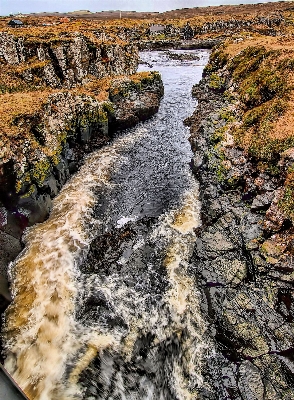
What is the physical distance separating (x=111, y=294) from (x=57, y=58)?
24949mm

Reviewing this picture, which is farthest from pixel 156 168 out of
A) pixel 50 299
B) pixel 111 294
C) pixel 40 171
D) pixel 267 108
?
pixel 50 299

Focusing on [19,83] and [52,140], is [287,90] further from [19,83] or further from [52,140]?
[19,83]

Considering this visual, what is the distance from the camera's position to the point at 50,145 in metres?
20.0

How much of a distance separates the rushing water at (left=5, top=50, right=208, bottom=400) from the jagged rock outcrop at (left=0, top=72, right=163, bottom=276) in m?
1.01

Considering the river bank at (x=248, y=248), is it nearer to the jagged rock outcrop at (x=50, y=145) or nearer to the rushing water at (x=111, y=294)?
the rushing water at (x=111, y=294)

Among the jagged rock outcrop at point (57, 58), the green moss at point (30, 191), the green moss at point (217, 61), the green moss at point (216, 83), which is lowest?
the green moss at point (30, 191)

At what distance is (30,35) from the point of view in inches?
1168

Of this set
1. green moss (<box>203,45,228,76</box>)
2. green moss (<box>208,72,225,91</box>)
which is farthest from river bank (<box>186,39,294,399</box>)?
green moss (<box>203,45,228,76</box>)

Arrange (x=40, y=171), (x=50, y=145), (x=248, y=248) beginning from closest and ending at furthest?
(x=248, y=248) → (x=40, y=171) → (x=50, y=145)

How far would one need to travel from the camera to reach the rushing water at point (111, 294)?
9.85 m

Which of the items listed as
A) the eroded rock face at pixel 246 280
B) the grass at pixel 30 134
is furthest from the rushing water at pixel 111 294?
the grass at pixel 30 134

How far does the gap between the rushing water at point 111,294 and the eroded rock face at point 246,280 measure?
0.82 meters

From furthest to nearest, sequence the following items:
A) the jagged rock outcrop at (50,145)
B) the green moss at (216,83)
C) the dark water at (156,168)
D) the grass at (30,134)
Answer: the green moss at (216,83) → the dark water at (156,168) → the grass at (30,134) → the jagged rock outcrop at (50,145)

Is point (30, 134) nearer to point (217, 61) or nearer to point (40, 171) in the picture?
point (40, 171)
